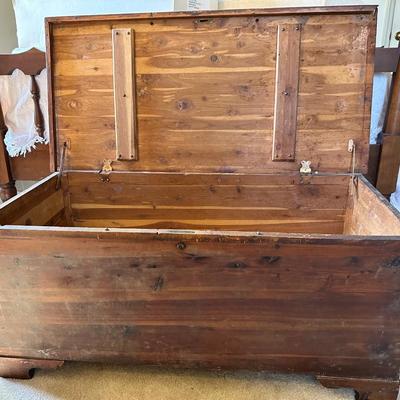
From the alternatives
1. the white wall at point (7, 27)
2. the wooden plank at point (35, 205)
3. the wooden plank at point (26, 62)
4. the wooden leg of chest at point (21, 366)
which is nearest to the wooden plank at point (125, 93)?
the wooden plank at point (35, 205)

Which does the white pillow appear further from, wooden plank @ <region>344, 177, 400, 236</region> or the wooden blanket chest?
wooden plank @ <region>344, 177, 400, 236</region>

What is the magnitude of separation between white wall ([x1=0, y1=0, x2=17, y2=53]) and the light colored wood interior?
1.19 m

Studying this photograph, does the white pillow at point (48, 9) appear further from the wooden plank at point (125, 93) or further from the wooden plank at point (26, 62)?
the wooden plank at point (125, 93)

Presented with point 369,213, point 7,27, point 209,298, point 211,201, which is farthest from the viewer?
point 7,27

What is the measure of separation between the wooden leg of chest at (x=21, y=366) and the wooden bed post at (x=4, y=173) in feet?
2.74

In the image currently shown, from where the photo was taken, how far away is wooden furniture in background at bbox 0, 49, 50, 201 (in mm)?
1353

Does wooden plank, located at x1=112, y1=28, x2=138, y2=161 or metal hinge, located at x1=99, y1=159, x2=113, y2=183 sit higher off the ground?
wooden plank, located at x1=112, y1=28, x2=138, y2=161

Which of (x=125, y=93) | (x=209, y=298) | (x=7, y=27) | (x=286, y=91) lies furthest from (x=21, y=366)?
(x=7, y=27)

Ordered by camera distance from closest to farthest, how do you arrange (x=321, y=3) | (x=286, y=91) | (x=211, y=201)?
1. (x=286, y=91)
2. (x=211, y=201)
3. (x=321, y=3)

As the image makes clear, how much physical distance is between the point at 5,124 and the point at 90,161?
0.52 metres

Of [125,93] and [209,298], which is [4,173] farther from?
[209,298]

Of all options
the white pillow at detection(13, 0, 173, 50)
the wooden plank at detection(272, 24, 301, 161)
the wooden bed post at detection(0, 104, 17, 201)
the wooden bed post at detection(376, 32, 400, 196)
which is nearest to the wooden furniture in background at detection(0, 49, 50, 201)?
the wooden bed post at detection(0, 104, 17, 201)

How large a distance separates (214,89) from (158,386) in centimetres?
93

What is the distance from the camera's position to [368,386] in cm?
83
